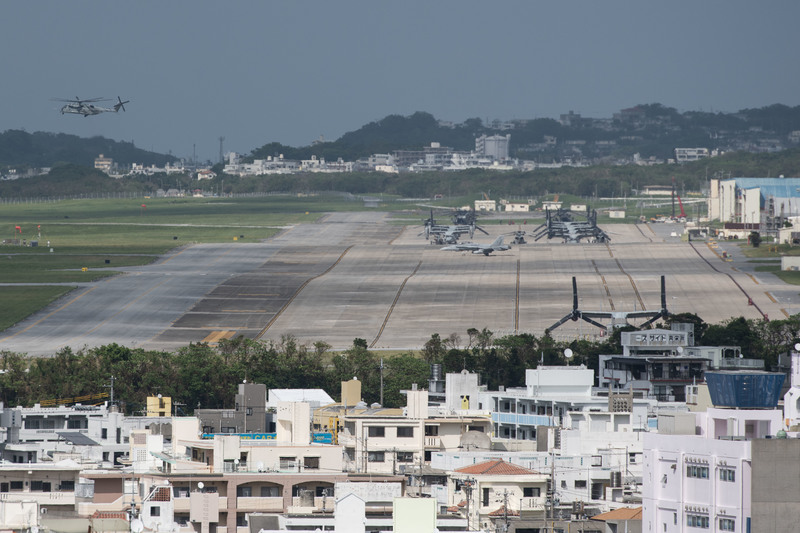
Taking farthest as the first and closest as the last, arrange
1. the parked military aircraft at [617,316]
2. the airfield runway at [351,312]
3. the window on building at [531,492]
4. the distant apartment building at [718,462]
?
the airfield runway at [351,312] → the parked military aircraft at [617,316] → the window on building at [531,492] → the distant apartment building at [718,462]

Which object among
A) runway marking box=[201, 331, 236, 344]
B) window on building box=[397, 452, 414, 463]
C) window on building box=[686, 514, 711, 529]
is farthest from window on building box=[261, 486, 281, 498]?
runway marking box=[201, 331, 236, 344]

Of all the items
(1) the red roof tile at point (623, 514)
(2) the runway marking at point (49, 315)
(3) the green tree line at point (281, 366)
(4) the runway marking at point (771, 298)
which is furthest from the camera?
(4) the runway marking at point (771, 298)

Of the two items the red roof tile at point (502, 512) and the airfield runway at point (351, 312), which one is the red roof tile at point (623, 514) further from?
A: the airfield runway at point (351, 312)

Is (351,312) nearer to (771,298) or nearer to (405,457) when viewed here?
(771,298)

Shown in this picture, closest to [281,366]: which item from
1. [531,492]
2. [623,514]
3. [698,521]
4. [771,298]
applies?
[531,492]

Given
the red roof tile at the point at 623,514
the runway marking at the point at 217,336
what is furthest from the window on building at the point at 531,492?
the runway marking at the point at 217,336

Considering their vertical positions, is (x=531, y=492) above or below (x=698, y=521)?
below
